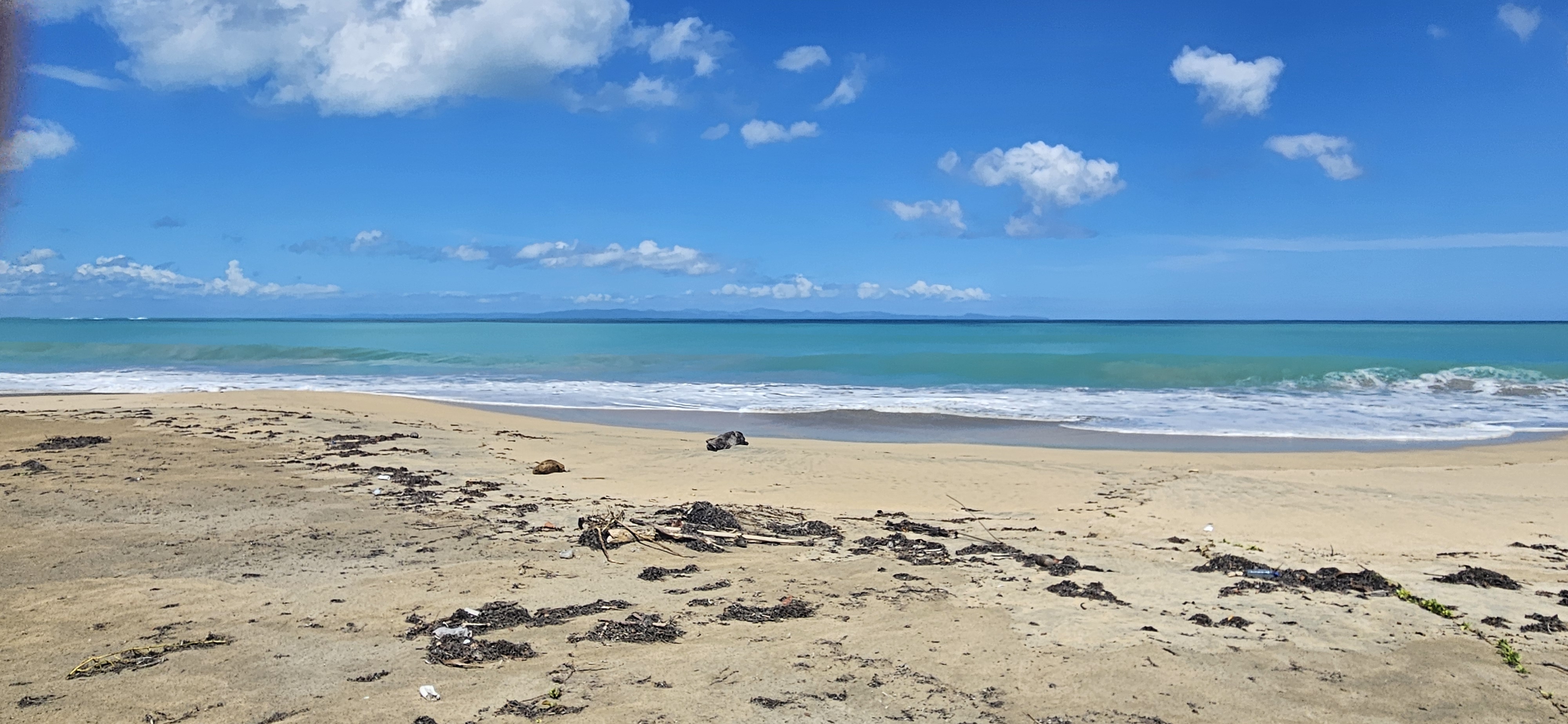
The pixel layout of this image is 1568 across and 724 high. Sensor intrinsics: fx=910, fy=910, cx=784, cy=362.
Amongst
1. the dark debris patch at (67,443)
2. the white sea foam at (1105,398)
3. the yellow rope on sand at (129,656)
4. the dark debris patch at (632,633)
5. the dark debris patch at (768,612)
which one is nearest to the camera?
the yellow rope on sand at (129,656)

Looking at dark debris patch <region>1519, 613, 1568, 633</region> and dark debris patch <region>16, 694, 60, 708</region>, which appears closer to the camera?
dark debris patch <region>16, 694, 60, 708</region>

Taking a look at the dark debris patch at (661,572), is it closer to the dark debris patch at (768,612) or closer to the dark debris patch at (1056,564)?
the dark debris patch at (768,612)

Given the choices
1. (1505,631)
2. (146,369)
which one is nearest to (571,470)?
(1505,631)

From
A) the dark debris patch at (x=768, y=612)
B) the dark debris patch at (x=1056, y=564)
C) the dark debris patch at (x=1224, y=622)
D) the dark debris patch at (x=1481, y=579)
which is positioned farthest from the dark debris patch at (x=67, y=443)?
the dark debris patch at (x=1481, y=579)

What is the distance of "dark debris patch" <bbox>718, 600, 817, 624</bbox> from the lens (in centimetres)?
468

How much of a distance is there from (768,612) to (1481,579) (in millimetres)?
4464

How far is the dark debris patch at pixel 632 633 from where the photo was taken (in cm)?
432

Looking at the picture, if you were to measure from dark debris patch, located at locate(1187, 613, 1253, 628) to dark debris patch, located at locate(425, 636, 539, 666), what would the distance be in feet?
10.9

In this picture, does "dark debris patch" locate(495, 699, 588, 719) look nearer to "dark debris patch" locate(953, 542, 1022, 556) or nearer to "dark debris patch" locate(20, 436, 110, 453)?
"dark debris patch" locate(953, 542, 1022, 556)

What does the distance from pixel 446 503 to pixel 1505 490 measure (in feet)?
34.1

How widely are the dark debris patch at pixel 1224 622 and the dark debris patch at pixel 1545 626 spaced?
1385mm

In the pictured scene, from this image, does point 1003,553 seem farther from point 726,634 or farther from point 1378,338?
point 1378,338

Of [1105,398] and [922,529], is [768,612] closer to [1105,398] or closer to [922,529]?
[922,529]

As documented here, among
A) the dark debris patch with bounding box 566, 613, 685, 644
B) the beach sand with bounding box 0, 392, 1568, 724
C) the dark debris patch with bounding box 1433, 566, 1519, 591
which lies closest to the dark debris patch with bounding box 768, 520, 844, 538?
the beach sand with bounding box 0, 392, 1568, 724
